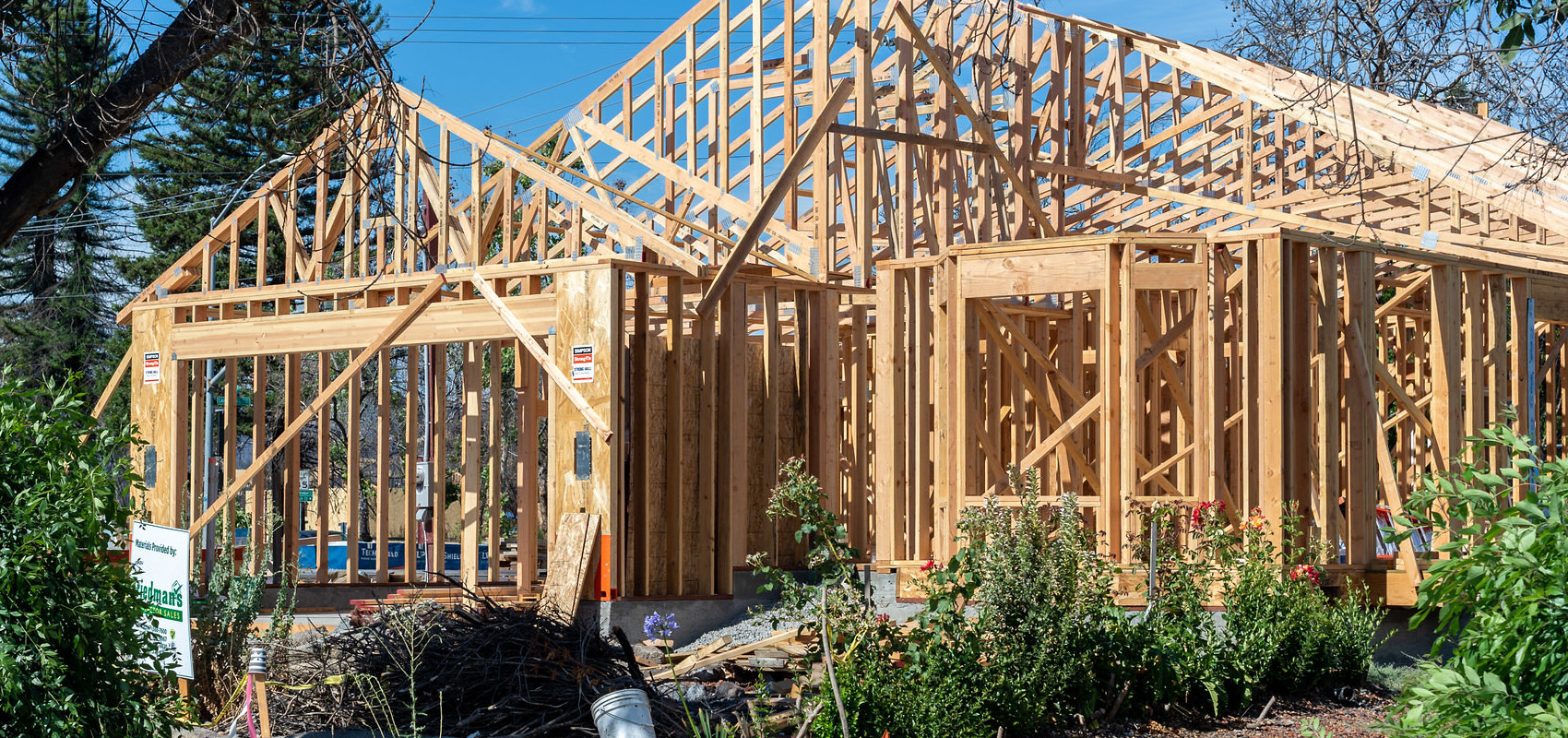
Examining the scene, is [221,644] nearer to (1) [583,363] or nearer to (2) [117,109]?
(2) [117,109]

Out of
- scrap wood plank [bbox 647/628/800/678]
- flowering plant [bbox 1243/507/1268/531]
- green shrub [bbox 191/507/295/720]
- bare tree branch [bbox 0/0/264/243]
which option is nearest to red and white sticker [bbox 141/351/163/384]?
green shrub [bbox 191/507/295/720]

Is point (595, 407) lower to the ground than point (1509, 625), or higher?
higher

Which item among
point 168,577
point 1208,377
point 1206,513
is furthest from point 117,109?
point 1208,377

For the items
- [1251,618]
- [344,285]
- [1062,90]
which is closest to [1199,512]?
[1251,618]

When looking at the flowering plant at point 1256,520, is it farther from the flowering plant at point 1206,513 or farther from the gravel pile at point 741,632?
the gravel pile at point 741,632

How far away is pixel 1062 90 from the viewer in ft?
52.2

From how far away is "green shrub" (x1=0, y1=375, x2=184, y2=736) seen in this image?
232 inches

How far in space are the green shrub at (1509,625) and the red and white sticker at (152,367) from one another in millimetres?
Result: 13735

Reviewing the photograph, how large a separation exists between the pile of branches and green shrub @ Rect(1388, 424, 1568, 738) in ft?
13.4

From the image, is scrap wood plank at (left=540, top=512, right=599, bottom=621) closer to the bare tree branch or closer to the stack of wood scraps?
the stack of wood scraps

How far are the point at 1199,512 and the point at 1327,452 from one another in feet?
4.89

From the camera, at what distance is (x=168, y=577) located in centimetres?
755

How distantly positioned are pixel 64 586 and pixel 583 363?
6.49m

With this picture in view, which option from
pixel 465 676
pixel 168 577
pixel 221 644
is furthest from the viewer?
pixel 221 644
